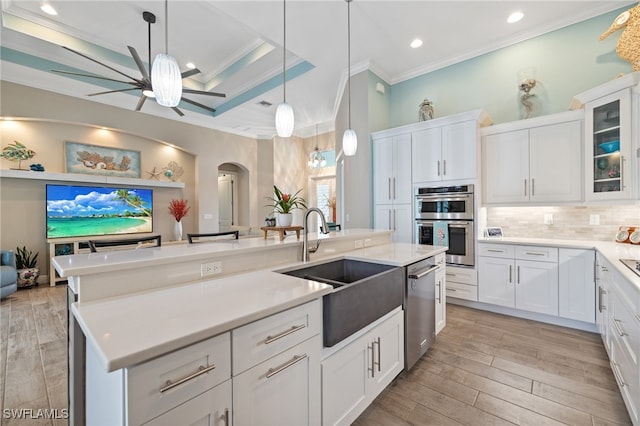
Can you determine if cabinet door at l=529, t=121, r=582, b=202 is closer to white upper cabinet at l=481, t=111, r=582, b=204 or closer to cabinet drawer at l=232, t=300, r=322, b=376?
white upper cabinet at l=481, t=111, r=582, b=204

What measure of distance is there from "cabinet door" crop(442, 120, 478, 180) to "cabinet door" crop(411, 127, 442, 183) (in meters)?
0.06

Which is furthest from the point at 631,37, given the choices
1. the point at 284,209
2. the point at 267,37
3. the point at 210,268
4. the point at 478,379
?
the point at 210,268

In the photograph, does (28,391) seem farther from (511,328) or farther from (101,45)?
(101,45)

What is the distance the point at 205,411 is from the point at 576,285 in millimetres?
3521

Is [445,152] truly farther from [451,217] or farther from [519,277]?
[519,277]

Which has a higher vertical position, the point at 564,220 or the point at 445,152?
the point at 445,152

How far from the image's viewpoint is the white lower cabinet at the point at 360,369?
52.8 inches

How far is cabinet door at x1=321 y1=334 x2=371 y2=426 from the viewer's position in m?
1.32

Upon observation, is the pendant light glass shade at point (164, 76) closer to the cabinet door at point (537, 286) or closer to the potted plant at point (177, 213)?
the cabinet door at point (537, 286)

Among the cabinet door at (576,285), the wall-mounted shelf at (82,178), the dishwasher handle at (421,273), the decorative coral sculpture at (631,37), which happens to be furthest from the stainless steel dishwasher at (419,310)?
the wall-mounted shelf at (82,178)

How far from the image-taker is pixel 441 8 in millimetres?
3025

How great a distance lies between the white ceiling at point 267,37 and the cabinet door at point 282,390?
10.9ft

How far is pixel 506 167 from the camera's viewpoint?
3.32 metres

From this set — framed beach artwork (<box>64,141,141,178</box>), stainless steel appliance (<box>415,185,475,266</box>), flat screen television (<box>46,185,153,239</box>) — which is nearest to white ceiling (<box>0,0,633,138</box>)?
framed beach artwork (<box>64,141,141,178</box>)
